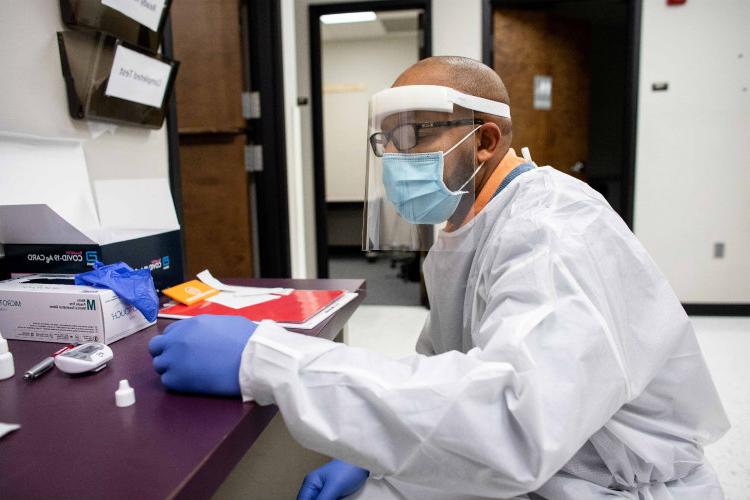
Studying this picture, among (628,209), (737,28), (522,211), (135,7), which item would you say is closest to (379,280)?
(628,209)

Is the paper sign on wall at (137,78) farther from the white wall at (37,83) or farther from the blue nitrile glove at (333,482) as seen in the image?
the blue nitrile glove at (333,482)

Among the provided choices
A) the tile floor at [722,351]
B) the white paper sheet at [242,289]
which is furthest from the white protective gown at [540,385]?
the tile floor at [722,351]

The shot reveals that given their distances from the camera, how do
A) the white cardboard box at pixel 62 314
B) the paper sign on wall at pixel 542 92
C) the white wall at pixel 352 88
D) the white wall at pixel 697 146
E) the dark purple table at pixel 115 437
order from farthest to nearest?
the white wall at pixel 352 88 < the paper sign on wall at pixel 542 92 < the white wall at pixel 697 146 < the white cardboard box at pixel 62 314 < the dark purple table at pixel 115 437

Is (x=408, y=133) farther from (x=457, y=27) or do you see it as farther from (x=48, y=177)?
(x=457, y=27)

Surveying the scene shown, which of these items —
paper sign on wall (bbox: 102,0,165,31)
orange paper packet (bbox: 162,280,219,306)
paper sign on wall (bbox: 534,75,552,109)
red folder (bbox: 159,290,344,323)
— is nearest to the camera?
red folder (bbox: 159,290,344,323)

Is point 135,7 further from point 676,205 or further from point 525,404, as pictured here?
point 676,205

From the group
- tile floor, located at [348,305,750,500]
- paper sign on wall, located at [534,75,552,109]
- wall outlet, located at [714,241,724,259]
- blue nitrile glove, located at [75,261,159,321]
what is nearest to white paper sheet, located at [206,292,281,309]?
blue nitrile glove, located at [75,261,159,321]

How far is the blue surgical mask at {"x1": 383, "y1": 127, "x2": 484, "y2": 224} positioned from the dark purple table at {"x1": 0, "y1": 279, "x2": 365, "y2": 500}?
492 mm

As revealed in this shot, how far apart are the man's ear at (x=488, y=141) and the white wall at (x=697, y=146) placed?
2.62 meters

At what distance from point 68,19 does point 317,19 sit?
2.54 metres

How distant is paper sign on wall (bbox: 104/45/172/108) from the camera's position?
1.15m

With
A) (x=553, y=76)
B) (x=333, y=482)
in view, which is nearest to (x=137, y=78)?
(x=333, y=482)

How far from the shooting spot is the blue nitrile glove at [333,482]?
0.85m

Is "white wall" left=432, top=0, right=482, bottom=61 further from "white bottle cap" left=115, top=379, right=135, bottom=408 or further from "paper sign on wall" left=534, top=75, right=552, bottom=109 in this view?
"white bottle cap" left=115, top=379, right=135, bottom=408
